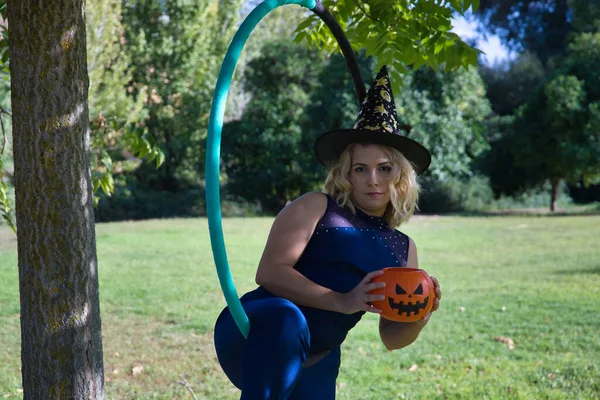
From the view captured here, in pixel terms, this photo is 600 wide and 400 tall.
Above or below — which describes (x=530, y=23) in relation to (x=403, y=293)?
above

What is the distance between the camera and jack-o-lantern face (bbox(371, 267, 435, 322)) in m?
2.42

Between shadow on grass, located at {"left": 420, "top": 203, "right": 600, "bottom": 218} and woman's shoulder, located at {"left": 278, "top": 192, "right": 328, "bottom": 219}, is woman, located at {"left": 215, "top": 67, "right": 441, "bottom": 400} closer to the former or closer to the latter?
woman's shoulder, located at {"left": 278, "top": 192, "right": 328, "bottom": 219}

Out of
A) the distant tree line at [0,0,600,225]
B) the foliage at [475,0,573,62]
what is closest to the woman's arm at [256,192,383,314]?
the distant tree line at [0,0,600,225]

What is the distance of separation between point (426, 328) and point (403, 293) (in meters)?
4.75

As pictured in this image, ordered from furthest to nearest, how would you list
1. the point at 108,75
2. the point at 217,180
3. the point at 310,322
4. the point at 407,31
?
the point at 108,75, the point at 407,31, the point at 310,322, the point at 217,180

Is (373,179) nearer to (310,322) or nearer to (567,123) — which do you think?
(310,322)

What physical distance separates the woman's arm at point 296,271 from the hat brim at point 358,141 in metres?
0.28

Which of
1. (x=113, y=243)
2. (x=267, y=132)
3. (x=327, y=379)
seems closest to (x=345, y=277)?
(x=327, y=379)

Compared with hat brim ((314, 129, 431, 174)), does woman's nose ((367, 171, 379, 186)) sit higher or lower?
lower

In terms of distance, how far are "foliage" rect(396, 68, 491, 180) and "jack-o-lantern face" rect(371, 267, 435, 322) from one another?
67.7 feet

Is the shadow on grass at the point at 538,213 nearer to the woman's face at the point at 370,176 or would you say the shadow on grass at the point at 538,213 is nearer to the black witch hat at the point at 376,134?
the black witch hat at the point at 376,134

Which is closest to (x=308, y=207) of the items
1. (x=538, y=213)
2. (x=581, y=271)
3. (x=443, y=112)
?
(x=581, y=271)

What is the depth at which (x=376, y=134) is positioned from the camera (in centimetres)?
277

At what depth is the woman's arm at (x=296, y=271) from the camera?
2.44m
